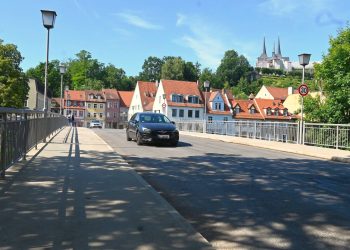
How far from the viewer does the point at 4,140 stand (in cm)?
737

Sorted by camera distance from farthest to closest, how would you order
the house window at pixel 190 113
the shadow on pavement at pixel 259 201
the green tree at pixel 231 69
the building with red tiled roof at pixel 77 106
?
the green tree at pixel 231 69 < the building with red tiled roof at pixel 77 106 < the house window at pixel 190 113 < the shadow on pavement at pixel 259 201

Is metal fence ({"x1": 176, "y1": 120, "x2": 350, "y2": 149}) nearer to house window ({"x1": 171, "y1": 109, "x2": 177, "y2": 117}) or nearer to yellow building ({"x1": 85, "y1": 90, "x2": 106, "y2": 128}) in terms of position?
house window ({"x1": 171, "y1": 109, "x2": 177, "y2": 117})

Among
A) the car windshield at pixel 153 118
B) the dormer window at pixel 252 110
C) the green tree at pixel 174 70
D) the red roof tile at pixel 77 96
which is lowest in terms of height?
the car windshield at pixel 153 118

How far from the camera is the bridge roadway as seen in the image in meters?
4.59

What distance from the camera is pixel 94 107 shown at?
11562 centimetres

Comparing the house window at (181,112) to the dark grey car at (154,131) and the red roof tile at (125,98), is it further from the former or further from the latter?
the dark grey car at (154,131)

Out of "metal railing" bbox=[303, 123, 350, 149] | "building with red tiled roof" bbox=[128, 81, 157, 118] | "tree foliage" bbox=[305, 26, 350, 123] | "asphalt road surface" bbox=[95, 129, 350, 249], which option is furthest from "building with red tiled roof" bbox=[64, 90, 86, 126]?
"asphalt road surface" bbox=[95, 129, 350, 249]

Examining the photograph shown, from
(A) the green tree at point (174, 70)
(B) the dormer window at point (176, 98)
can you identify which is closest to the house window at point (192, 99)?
(B) the dormer window at point (176, 98)

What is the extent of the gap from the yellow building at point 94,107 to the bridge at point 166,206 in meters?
106

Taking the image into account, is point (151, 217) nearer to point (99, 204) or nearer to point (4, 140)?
point (99, 204)

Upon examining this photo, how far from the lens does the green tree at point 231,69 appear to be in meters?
162

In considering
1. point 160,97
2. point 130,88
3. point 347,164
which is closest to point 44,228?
point 347,164

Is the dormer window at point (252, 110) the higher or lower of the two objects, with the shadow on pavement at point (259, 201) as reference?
higher

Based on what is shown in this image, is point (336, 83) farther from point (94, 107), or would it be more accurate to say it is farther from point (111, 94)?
point (111, 94)
